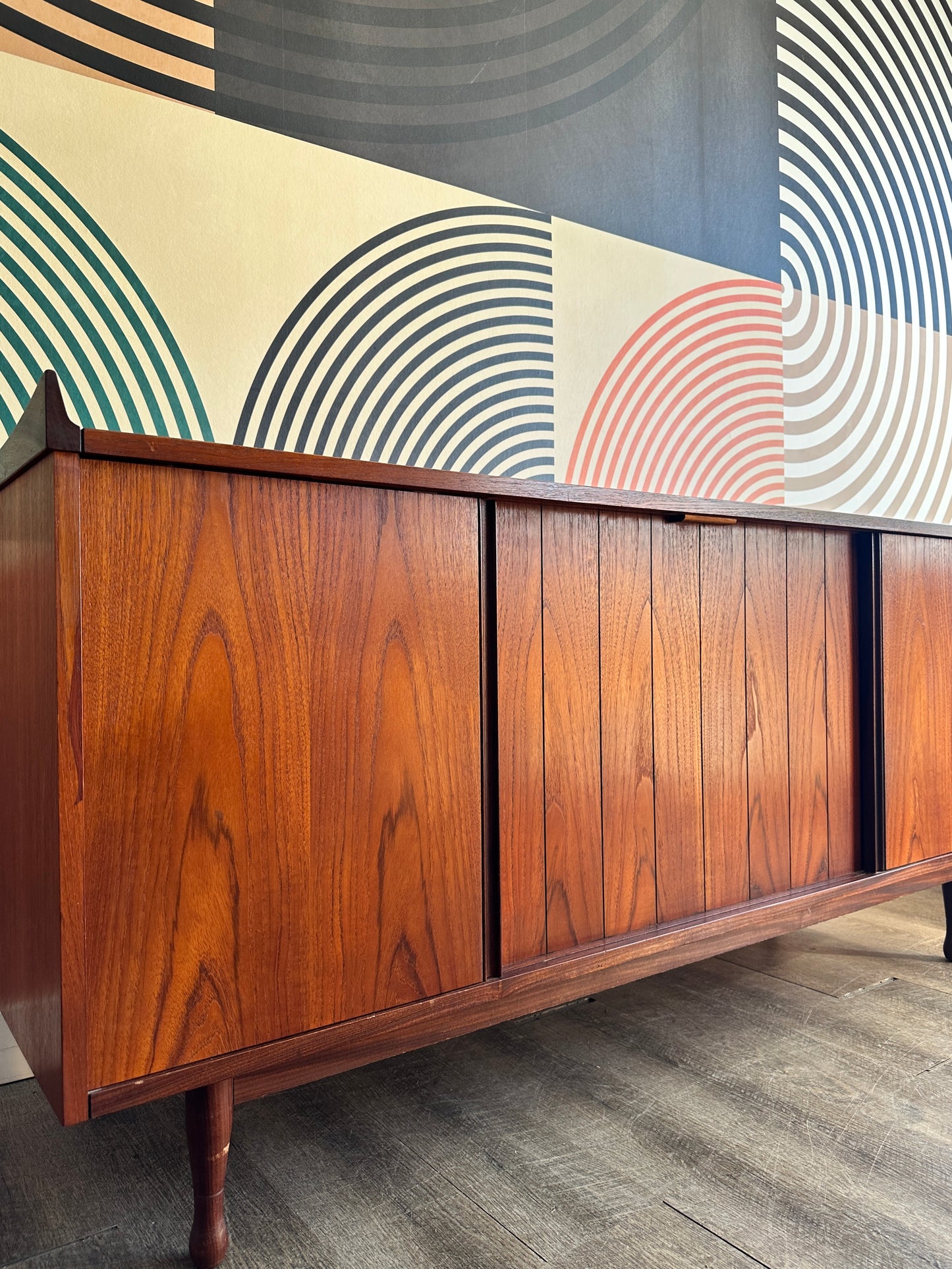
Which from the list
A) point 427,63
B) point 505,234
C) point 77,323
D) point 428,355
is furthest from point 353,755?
point 427,63

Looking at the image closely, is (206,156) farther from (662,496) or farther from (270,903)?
(270,903)

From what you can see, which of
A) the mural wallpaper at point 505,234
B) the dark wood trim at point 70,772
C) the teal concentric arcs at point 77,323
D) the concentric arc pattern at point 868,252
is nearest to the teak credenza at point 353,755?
the dark wood trim at point 70,772

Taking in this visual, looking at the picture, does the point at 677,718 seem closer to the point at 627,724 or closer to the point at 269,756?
the point at 627,724

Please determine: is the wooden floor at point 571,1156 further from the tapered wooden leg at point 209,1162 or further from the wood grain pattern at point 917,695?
the wood grain pattern at point 917,695

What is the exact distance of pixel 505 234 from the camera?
148 cm

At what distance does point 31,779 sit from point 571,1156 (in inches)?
23.9

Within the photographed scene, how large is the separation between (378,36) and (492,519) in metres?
0.95

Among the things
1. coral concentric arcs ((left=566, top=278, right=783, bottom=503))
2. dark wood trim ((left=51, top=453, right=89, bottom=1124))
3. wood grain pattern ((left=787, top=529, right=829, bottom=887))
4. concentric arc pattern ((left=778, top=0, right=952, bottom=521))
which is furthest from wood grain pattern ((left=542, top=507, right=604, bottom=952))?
concentric arc pattern ((left=778, top=0, right=952, bottom=521))

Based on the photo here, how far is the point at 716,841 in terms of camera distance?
102 centimetres

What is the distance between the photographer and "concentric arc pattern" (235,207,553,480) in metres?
1.27

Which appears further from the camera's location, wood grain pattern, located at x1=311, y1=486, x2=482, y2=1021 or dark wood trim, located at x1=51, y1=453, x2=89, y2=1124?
wood grain pattern, located at x1=311, y1=486, x2=482, y2=1021

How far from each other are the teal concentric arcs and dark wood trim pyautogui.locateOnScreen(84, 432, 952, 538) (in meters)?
0.34

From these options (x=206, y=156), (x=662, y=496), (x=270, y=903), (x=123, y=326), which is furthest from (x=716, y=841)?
(x=206, y=156)

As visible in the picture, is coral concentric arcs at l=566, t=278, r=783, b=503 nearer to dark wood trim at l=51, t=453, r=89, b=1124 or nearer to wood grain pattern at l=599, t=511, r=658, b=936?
wood grain pattern at l=599, t=511, r=658, b=936
